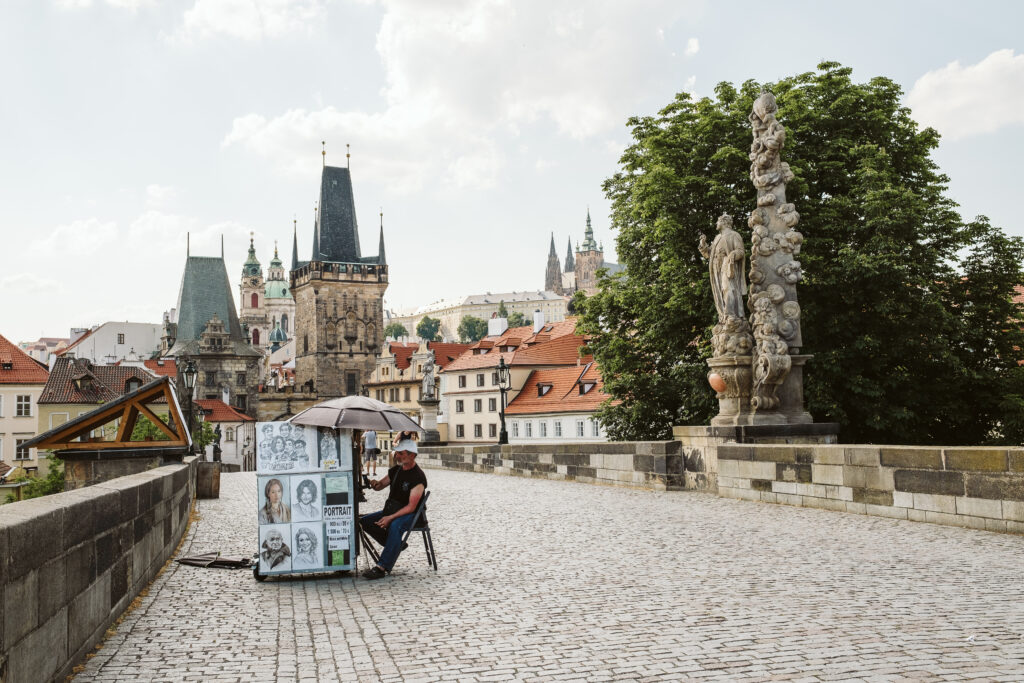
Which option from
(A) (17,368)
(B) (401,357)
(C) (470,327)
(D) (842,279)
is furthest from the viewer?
(C) (470,327)

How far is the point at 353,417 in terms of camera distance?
813cm

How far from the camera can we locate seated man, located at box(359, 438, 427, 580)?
8.17 meters

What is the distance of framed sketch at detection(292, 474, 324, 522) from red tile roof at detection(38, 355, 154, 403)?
57756 millimetres

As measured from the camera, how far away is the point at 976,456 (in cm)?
937

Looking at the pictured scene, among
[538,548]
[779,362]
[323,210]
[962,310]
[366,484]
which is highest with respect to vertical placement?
[323,210]

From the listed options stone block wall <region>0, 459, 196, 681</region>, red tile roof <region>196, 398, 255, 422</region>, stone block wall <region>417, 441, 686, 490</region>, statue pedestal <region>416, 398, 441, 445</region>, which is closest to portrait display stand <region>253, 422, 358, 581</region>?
stone block wall <region>0, 459, 196, 681</region>

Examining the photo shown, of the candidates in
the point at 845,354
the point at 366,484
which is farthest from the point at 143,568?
the point at 845,354

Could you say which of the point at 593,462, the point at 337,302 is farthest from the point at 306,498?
the point at 337,302

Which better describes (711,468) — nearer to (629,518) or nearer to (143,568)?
(629,518)

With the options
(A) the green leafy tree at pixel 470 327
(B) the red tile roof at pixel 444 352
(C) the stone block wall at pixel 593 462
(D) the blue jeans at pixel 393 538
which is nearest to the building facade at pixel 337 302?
(B) the red tile roof at pixel 444 352

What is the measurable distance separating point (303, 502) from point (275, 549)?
0.44m

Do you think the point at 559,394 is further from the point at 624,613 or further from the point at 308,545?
the point at 624,613

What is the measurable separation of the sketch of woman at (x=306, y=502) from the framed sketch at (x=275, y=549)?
0.17 m

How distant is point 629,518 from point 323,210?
11304 cm
